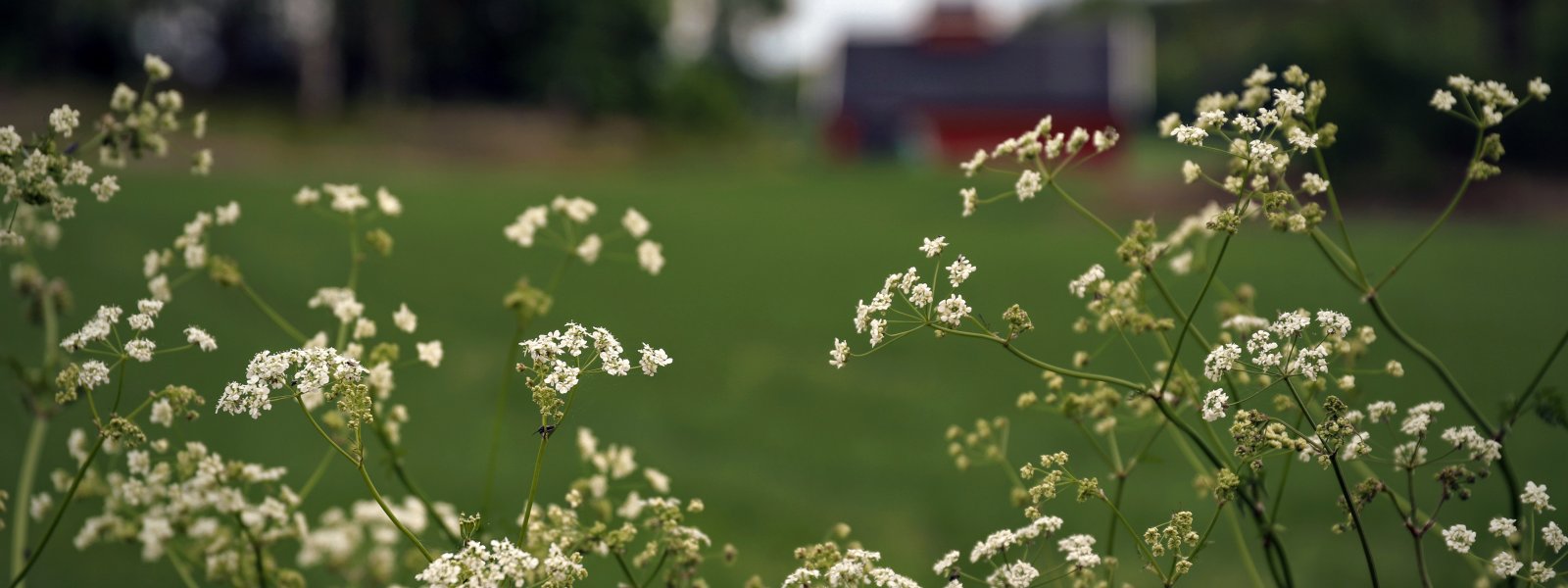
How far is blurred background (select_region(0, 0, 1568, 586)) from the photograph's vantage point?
7.23m

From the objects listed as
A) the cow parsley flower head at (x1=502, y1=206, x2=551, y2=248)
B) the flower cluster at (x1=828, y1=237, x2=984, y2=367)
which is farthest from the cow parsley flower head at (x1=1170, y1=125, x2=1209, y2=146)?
the cow parsley flower head at (x1=502, y1=206, x2=551, y2=248)

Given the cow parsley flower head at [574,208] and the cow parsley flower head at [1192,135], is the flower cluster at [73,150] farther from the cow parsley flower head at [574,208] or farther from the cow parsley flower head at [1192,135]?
the cow parsley flower head at [1192,135]

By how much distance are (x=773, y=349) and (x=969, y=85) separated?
23.2 meters

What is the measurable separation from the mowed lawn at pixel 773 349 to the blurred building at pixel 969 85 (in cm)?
1273

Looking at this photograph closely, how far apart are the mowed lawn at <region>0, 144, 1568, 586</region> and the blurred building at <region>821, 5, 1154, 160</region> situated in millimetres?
12731

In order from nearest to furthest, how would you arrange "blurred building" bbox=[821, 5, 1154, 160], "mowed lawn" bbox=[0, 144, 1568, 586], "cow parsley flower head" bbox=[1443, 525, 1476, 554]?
"cow parsley flower head" bbox=[1443, 525, 1476, 554]
"mowed lawn" bbox=[0, 144, 1568, 586]
"blurred building" bbox=[821, 5, 1154, 160]

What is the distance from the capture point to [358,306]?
2.46 meters

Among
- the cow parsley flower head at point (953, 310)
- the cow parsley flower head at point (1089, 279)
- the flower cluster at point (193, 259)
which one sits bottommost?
the cow parsley flower head at point (953, 310)

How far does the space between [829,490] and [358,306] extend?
478 cm

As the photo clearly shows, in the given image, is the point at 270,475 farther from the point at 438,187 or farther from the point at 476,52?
the point at 476,52

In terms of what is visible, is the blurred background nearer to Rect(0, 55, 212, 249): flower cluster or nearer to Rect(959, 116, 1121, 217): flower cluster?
Rect(959, 116, 1121, 217): flower cluster

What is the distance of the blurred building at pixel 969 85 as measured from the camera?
31.5 m

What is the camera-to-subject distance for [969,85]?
3212 cm

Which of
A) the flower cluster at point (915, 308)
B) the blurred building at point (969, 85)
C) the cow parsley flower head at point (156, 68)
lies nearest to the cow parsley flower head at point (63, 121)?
the cow parsley flower head at point (156, 68)
